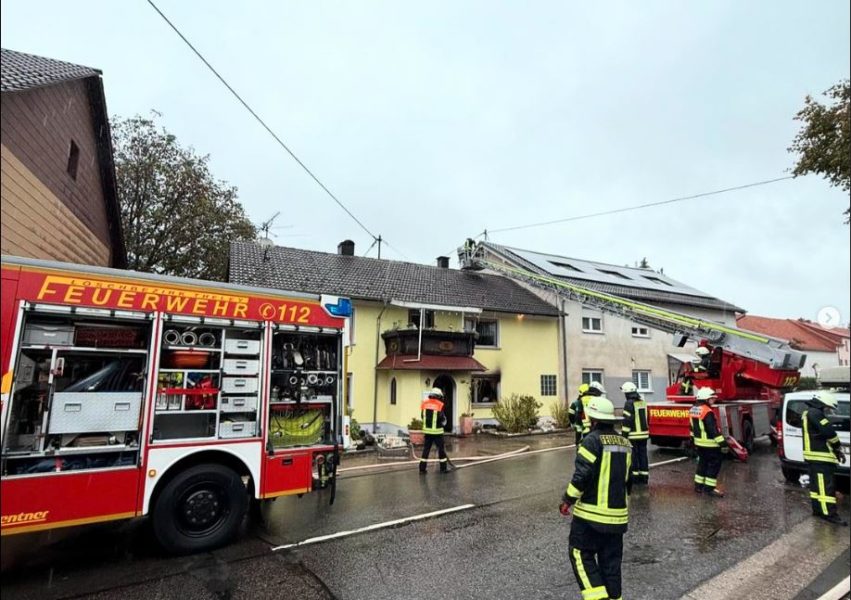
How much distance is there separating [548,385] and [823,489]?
13424mm

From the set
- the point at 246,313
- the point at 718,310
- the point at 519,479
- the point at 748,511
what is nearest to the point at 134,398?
the point at 246,313

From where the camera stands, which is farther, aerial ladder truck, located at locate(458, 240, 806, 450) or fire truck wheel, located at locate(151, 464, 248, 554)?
aerial ladder truck, located at locate(458, 240, 806, 450)

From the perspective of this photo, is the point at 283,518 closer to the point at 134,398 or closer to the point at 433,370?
the point at 134,398

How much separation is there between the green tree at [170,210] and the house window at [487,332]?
34.1ft

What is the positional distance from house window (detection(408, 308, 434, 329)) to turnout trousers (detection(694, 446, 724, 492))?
10.3m

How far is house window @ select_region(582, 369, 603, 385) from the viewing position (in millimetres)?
20781

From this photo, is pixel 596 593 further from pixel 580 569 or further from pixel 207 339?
pixel 207 339

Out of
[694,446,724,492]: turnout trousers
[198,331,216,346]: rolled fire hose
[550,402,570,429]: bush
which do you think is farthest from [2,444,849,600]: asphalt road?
[550,402,570,429]: bush

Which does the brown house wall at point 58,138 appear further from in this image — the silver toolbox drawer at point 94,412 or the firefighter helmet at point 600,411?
the firefighter helmet at point 600,411

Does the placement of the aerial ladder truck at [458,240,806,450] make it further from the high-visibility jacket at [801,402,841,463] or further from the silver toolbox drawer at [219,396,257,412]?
the silver toolbox drawer at [219,396,257,412]

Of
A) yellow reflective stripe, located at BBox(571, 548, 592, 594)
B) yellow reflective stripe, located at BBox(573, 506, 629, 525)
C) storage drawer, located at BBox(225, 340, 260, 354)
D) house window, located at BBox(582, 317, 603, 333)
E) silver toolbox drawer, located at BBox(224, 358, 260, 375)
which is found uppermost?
house window, located at BBox(582, 317, 603, 333)

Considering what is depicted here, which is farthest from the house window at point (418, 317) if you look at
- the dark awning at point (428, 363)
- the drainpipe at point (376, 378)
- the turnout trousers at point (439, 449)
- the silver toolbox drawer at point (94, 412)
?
the silver toolbox drawer at point (94, 412)

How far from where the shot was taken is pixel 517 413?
17188 mm

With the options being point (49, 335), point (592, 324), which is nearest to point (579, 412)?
point (49, 335)
